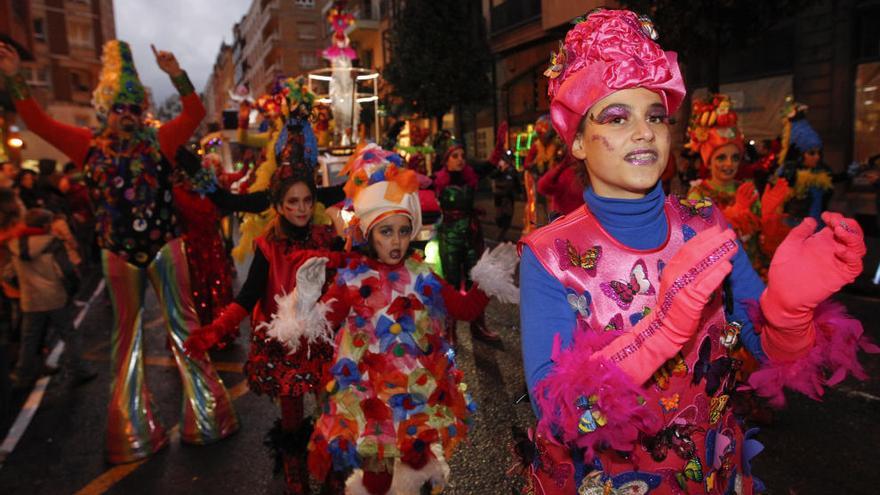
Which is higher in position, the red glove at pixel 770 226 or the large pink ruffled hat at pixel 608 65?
the large pink ruffled hat at pixel 608 65

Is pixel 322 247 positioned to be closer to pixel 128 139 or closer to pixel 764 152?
pixel 128 139

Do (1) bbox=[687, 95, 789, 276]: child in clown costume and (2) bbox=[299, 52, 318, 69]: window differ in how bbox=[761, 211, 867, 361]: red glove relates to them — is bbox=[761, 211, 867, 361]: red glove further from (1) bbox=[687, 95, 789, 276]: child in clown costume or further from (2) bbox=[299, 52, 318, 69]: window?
(2) bbox=[299, 52, 318, 69]: window

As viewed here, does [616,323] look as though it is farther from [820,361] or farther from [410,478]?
[410,478]

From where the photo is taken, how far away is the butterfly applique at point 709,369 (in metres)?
1.77

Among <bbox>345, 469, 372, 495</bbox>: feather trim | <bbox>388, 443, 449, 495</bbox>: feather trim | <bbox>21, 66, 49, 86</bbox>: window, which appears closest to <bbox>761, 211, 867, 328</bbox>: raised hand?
<bbox>388, 443, 449, 495</bbox>: feather trim

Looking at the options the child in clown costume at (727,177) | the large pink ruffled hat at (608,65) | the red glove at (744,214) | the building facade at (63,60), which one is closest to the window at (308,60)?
the building facade at (63,60)

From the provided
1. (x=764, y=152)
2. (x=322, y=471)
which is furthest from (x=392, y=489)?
(x=764, y=152)

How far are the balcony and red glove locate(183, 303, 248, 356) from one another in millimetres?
21179

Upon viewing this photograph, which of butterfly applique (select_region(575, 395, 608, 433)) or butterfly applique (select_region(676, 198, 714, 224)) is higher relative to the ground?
butterfly applique (select_region(676, 198, 714, 224))

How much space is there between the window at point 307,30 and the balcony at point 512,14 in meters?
39.5

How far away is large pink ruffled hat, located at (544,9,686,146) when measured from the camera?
1724 mm

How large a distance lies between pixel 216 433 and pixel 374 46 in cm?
A: 3753

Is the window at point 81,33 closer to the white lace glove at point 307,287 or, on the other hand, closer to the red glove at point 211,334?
the red glove at point 211,334

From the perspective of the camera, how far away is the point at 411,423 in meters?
3.17
